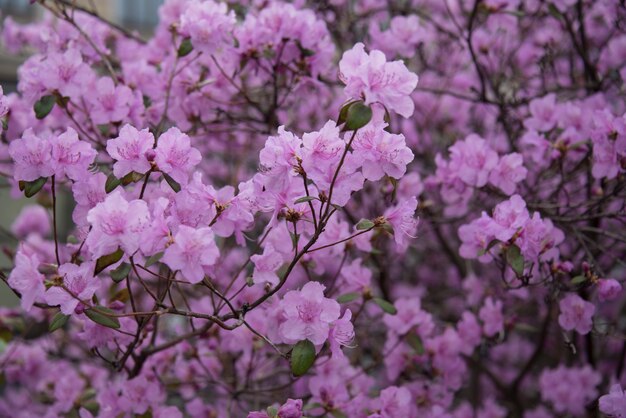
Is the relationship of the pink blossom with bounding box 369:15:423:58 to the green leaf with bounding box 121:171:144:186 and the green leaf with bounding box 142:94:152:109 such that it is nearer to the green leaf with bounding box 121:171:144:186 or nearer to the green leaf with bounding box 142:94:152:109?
the green leaf with bounding box 142:94:152:109

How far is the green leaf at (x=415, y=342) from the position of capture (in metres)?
1.91

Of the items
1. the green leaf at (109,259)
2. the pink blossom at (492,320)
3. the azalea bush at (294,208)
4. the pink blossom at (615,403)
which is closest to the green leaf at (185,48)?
the azalea bush at (294,208)

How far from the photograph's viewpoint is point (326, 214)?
127 cm

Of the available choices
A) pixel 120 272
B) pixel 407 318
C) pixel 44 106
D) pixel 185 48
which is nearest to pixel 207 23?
pixel 185 48

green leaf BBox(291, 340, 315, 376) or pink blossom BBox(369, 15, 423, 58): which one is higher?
pink blossom BBox(369, 15, 423, 58)

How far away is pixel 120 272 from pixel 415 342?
957 mm

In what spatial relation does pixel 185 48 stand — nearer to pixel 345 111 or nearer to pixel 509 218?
pixel 345 111

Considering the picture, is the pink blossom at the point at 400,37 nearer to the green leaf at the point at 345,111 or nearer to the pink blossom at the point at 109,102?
the pink blossom at the point at 109,102

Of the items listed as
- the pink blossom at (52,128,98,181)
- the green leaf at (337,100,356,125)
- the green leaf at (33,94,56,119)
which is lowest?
the green leaf at (337,100,356,125)

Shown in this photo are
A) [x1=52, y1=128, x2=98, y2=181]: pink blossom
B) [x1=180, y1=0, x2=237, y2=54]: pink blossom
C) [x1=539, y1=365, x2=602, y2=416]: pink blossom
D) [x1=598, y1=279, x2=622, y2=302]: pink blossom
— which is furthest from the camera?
[x1=539, y1=365, x2=602, y2=416]: pink blossom

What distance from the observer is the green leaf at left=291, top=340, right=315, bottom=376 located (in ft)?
4.19

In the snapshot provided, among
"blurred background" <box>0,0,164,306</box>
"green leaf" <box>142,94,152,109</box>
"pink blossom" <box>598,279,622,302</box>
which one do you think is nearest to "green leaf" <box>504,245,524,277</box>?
"pink blossom" <box>598,279,622,302</box>

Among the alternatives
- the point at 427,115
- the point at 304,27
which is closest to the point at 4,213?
the point at 427,115

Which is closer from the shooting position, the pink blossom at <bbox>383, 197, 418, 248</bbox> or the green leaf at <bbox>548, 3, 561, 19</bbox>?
the pink blossom at <bbox>383, 197, 418, 248</bbox>
